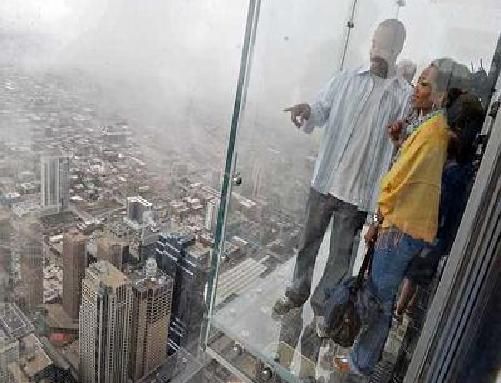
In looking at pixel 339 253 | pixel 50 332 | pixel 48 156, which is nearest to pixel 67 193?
pixel 48 156

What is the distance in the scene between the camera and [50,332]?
11.8ft

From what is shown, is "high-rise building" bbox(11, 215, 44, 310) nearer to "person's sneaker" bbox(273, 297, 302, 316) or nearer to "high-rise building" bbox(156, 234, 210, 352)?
"high-rise building" bbox(156, 234, 210, 352)

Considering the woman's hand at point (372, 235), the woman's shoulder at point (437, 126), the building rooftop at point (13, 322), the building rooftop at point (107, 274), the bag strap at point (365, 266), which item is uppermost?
the woman's shoulder at point (437, 126)

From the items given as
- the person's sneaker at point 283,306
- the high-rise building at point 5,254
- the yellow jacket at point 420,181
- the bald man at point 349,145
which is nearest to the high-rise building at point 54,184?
the high-rise building at point 5,254

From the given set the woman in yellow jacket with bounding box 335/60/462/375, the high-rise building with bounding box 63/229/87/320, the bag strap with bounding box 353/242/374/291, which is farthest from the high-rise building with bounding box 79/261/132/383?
the woman in yellow jacket with bounding box 335/60/462/375

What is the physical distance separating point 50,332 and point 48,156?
1.57 m

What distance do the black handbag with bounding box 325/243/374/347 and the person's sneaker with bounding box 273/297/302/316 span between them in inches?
7.6

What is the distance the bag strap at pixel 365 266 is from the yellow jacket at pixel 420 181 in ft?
0.48

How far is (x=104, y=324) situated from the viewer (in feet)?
10.2

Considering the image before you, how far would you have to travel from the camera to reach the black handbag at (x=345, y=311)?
1.08 metres

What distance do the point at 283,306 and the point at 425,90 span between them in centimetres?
81

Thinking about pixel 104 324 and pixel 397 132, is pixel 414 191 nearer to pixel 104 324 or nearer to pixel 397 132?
pixel 397 132

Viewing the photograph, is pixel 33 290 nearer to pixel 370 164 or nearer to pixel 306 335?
pixel 306 335

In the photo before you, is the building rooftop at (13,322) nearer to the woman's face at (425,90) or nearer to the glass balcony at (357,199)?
the glass balcony at (357,199)
